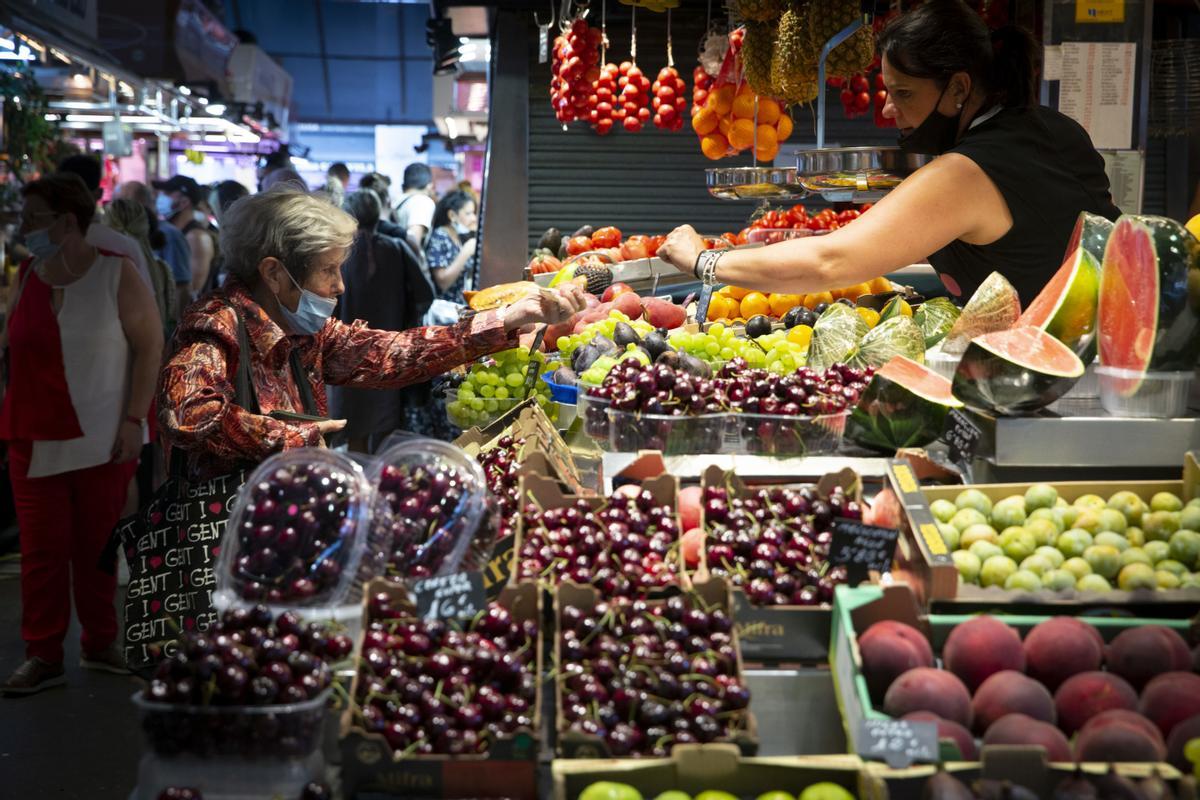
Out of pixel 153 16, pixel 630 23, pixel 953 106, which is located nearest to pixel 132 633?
pixel 953 106

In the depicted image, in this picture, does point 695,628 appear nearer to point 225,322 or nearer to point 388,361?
point 225,322

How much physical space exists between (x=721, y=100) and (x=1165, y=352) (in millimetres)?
3269

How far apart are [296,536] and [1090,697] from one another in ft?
4.14

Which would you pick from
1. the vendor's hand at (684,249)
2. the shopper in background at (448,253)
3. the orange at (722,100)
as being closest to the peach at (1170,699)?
the vendor's hand at (684,249)

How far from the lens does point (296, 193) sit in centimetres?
340

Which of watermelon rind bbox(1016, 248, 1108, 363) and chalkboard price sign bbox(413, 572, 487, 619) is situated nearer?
chalkboard price sign bbox(413, 572, 487, 619)

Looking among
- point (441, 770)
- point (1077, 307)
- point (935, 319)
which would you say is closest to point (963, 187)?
point (935, 319)

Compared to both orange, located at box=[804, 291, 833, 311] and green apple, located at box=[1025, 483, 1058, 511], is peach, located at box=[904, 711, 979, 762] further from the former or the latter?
orange, located at box=[804, 291, 833, 311]

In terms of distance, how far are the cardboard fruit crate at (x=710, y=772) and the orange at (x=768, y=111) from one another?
12.8ft

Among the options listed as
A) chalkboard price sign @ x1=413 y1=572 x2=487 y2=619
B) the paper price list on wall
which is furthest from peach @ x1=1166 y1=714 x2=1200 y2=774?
the paper price list on wall

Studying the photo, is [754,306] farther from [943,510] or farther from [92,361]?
[92,361]

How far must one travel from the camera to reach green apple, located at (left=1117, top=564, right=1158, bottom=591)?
6.51 feet

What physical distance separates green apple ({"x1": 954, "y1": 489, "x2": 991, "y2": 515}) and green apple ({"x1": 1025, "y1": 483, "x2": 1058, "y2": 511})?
7 centimetres

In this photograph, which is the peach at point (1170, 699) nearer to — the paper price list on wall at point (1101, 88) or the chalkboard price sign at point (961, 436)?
the chalkboard price sign at point (961, 436)
